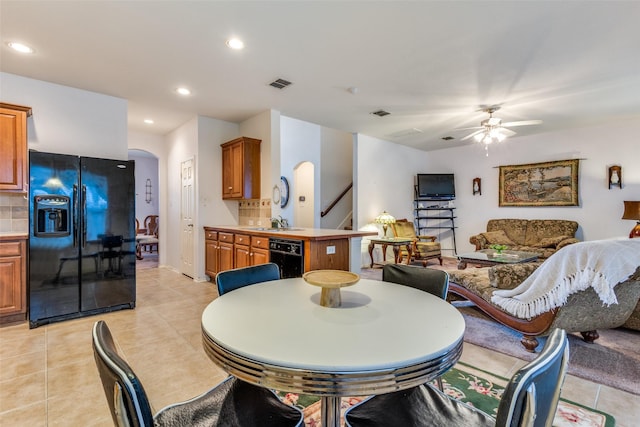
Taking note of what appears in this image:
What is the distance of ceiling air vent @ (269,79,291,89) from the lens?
11.9 ft

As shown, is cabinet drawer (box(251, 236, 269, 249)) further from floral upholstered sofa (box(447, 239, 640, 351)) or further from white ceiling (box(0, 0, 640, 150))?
floral upholstered sofa (box(447, 239, 640, 351))

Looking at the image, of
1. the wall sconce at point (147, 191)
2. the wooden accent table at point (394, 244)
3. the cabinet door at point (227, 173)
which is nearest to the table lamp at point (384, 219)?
the wooden accent table at point (394, 244)

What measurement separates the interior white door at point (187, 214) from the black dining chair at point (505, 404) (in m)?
4.54

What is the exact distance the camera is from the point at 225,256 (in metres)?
4.52

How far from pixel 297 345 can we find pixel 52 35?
11.3 ft

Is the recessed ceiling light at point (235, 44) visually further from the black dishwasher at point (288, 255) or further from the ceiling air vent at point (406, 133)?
the ceiling air vent at point (406, 133)

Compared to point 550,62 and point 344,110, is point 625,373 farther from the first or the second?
point 344,110

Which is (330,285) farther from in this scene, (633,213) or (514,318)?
(633,213)

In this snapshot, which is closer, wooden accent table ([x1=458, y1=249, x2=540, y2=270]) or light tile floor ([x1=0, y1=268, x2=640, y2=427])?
light tile floor ([x1=0, y1=268, x2=640, y2=427])

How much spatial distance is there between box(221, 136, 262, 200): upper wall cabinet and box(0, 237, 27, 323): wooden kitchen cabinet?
2.47 meters

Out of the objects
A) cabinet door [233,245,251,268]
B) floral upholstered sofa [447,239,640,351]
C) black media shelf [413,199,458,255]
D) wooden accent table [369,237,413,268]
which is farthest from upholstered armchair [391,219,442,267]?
floral upholstered sofa [447,239,640,351]

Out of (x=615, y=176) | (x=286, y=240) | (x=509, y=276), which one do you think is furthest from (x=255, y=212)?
(x=615, y=176)

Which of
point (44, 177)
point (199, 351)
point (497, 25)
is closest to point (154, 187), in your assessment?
point (44, 177)

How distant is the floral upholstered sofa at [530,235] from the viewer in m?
5.56
